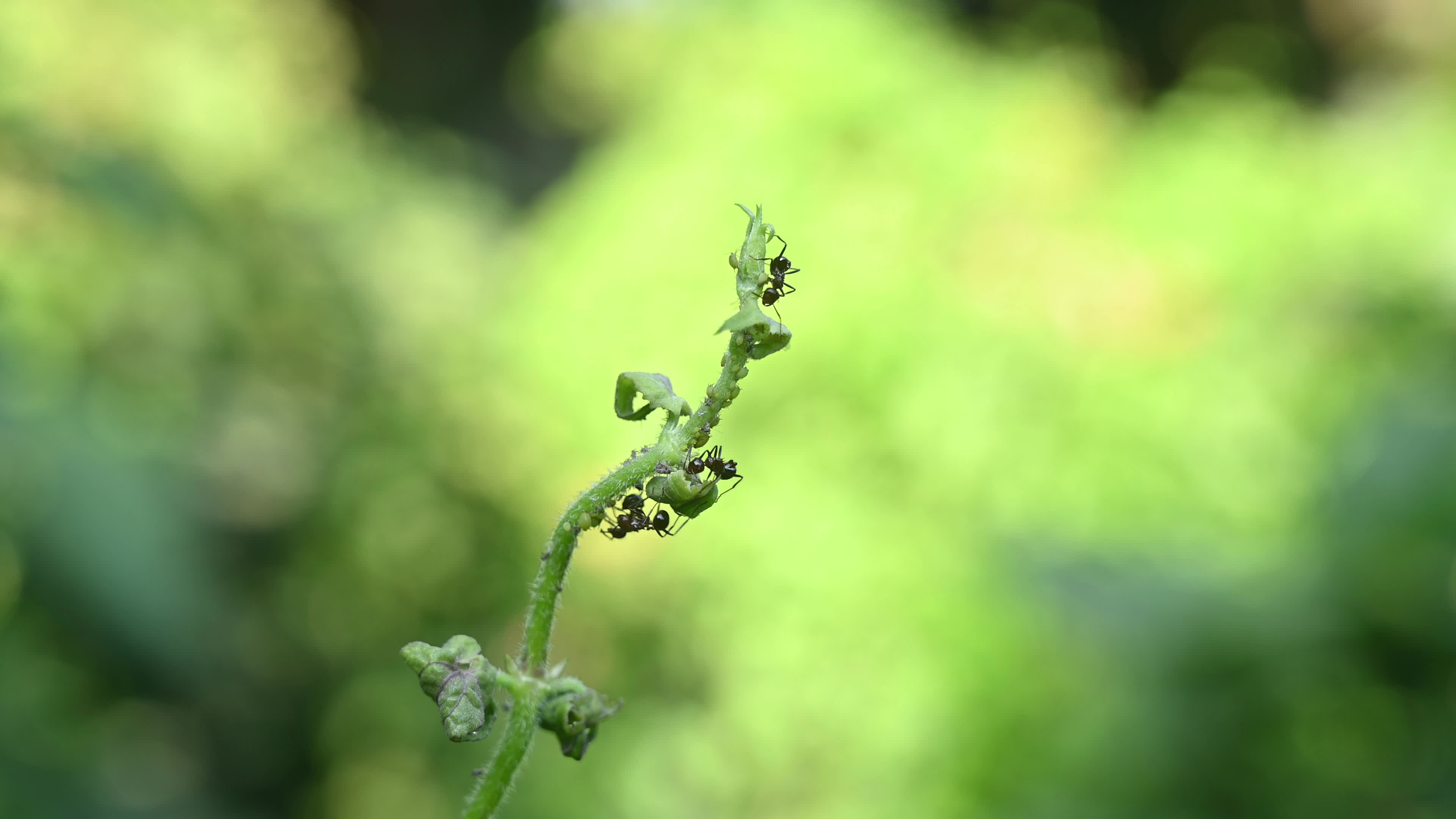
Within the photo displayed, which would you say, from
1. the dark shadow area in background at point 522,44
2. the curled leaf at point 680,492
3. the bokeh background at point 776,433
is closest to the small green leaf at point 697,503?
the curled leaf at point 680,492

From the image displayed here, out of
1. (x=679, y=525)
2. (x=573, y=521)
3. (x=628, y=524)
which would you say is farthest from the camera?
(x=679, y=525)

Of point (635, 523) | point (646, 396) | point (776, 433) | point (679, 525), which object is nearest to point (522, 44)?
point (776, 433)

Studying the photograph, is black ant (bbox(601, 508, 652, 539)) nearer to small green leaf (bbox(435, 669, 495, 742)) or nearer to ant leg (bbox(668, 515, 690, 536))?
ant leg (bbox(668, 515, 690, 536))

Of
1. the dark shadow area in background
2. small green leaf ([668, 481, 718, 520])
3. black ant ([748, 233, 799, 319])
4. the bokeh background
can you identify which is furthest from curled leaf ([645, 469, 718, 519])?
the dark shadow area in background

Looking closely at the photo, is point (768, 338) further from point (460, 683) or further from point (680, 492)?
point (460, 683)

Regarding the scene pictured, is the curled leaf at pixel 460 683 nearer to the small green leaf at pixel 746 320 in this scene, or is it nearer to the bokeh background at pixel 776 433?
the small green leaf at pixel 746 320

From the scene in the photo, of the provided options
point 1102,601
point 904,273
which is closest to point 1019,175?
point 904,273
